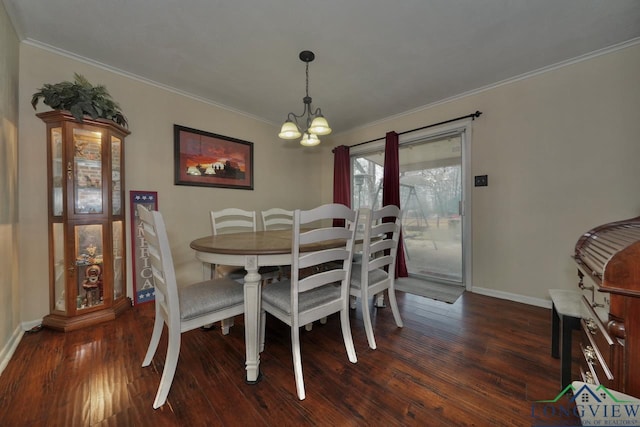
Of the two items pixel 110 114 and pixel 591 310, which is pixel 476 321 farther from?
pixel 110 114

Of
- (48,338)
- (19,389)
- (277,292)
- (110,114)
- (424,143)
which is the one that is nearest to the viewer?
(19,389)

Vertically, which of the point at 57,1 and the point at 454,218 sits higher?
the point at 57,1

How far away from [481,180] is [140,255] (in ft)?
12.7

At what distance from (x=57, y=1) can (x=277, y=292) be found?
245 cm

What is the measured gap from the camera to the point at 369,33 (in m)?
1.80

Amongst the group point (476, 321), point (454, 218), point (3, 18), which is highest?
point (3, 18)

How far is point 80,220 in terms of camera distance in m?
1.89

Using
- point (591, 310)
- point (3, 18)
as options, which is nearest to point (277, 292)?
point (591, 310)

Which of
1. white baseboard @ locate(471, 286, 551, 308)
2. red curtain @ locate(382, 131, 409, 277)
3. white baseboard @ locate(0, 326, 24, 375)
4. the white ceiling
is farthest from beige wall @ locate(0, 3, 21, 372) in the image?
white baseboard @ locate(471, 286, 551, 308)

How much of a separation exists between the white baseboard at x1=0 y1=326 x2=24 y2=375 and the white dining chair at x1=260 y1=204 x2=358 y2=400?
158cm

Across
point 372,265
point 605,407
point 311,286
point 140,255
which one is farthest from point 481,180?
point 140,255

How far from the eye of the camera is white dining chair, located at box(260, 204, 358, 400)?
4.00 feet

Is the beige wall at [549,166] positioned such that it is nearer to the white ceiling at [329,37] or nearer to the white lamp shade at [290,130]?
the white ceiling at [329,37]

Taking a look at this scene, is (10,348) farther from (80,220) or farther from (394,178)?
(394,178)
